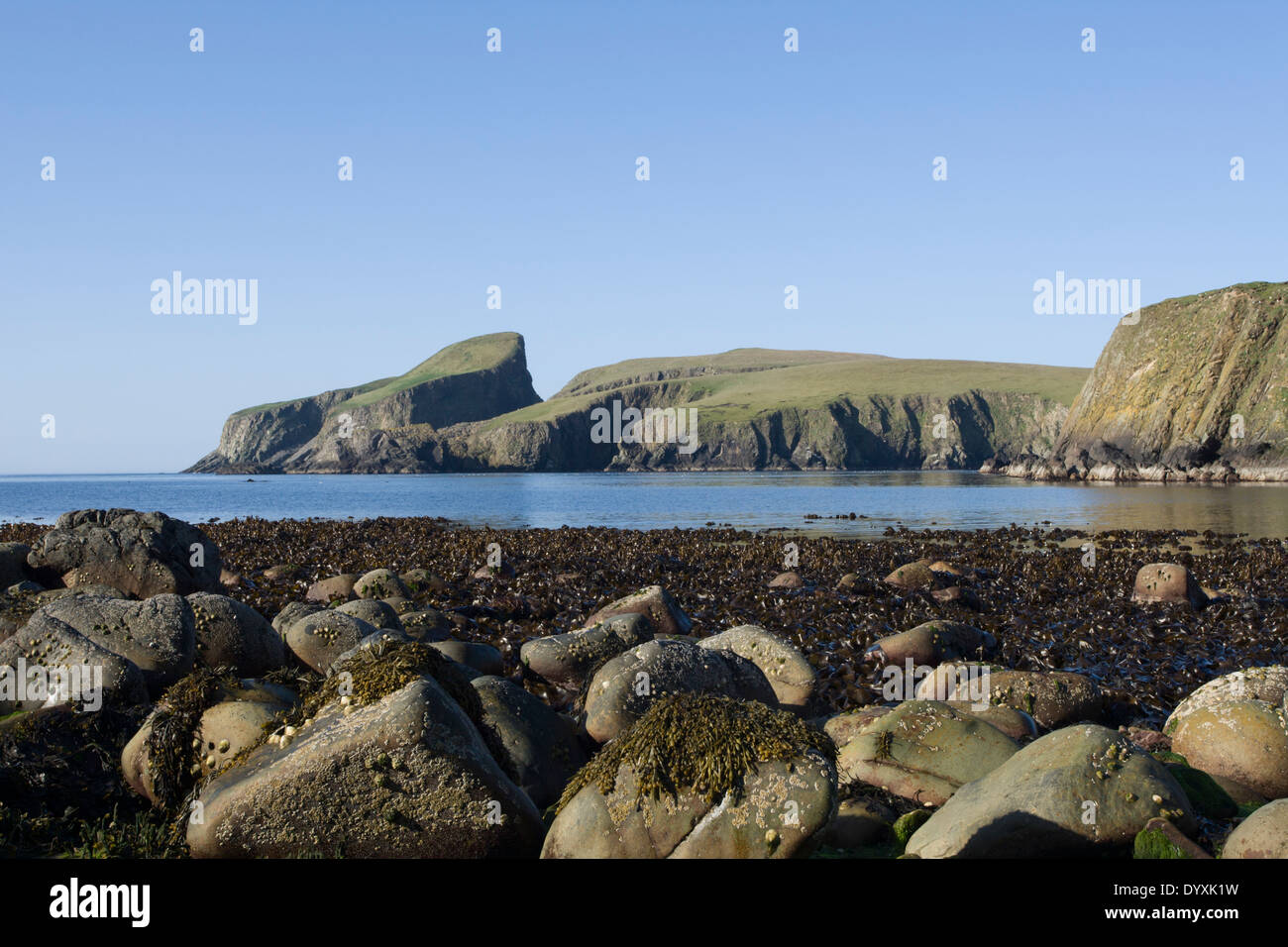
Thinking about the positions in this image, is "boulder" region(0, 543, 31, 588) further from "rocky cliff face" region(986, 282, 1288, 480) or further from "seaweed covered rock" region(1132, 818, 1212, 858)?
"rocky cliff face" region(986, 282, 1288, 480)

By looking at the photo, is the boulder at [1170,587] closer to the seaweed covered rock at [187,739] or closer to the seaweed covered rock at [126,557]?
the seaweed covered rock at [187,739]

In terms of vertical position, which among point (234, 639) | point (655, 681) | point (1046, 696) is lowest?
point (1046, 696)

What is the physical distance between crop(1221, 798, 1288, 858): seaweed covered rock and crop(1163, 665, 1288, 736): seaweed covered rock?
332cm

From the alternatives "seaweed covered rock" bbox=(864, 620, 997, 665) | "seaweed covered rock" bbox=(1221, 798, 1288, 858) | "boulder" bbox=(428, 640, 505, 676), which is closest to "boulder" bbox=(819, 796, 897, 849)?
"seaweed covered rock" bbox=(1221, 798, 1288, 858)

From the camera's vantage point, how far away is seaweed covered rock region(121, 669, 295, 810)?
7410 mm

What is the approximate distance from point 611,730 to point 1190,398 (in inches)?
4382

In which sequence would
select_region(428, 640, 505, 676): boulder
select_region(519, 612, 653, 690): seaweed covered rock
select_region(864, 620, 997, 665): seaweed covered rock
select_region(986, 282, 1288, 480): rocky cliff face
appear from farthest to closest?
select_region(986, 282, 1288, 480): rocky cliff face, select_region(864, 620, 997, 665): seaweed covered rock, select_region(519, 612, 653, 690): seaweed covered rock, select_region(428, 640, 505, 676): boulder

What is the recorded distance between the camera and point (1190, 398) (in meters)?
101

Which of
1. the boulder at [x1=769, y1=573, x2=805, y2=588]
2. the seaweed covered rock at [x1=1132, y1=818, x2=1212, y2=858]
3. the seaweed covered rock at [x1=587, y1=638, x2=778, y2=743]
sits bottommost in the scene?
the boulder at [x1=769, y1=573, x2=805, y2=588]

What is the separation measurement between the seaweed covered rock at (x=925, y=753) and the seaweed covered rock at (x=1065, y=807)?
118 centimetres

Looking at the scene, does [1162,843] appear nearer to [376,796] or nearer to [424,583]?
[376,796]

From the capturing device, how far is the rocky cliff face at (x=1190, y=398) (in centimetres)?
9181

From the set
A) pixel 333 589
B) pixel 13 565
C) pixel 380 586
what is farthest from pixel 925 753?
pixel 13 565
